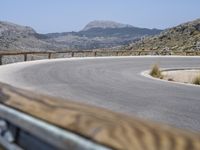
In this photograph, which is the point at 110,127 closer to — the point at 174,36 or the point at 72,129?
the point at 72,129

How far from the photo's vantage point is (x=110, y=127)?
2311mm

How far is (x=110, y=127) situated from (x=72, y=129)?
0.27 m

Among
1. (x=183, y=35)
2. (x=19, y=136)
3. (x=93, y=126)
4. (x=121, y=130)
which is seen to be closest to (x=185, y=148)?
(x=121, y=130)

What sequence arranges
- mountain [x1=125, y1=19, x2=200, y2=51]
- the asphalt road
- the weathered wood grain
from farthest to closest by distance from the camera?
mountain [x1=125, y1=19, x2=200, y2=51]
the asphalt road
the weathered wood grain

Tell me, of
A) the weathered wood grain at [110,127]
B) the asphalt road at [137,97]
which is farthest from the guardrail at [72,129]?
the asphalt road at [137,97]

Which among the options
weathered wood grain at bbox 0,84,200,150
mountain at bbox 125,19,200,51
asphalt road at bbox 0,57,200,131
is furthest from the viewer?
mountain at bbox 125,19,200,51

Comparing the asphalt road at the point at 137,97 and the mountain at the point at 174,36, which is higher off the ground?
the asphalt road at the point at 137,97

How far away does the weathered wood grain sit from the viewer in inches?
80.0

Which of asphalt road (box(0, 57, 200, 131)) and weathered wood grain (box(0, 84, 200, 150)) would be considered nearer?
weathered wood grain (box(0, 84, 200, 150))

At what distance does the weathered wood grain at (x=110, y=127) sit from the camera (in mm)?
2033

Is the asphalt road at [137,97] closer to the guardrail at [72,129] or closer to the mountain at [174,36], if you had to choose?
the guardrail at [72,129]

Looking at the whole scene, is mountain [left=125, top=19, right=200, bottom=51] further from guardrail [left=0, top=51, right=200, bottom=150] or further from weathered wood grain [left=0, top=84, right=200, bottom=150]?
weathered wood grain [left=0, top=84, right=200, bottom=150]

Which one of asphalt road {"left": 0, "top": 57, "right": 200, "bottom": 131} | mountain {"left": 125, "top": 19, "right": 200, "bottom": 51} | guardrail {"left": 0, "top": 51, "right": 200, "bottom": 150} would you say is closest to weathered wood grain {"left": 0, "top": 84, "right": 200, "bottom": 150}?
guardrail {"left": 0, "top": 51, "right": 200, "bottom": 150}

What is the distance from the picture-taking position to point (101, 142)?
7.30ft
